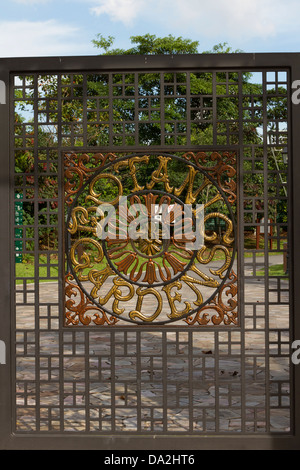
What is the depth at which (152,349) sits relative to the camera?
5.66 metres

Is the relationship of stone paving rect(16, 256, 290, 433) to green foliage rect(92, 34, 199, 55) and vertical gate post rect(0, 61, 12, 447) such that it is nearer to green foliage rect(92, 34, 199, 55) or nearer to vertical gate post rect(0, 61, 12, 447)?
vertical gate post rect(0, 61, 12, 447)

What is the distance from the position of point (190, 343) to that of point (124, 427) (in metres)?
0.89

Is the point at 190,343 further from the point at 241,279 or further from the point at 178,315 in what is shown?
the point at 241,279

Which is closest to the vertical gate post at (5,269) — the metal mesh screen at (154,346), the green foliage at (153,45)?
the metal mesh screen at (154,346)

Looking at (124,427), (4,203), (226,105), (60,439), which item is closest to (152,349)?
(124,427)

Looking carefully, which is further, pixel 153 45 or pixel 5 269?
pixel 153 45

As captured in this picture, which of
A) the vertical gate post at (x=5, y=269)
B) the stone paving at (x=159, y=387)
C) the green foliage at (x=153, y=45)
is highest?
the green foliage at (x=153, y=45)

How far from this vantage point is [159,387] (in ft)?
14.0

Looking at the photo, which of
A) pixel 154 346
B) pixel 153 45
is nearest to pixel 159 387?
pixel 154 346

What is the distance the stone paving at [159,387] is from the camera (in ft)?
10.3

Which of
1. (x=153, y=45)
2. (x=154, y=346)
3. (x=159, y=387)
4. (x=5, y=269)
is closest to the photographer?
(x=5, y=269)

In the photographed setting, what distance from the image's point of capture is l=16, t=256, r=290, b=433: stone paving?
312 cm

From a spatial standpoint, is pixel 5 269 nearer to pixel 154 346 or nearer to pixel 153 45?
pixel 154 346

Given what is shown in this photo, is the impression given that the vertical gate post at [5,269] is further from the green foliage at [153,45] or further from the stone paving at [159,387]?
the green foliage at [153,45]
